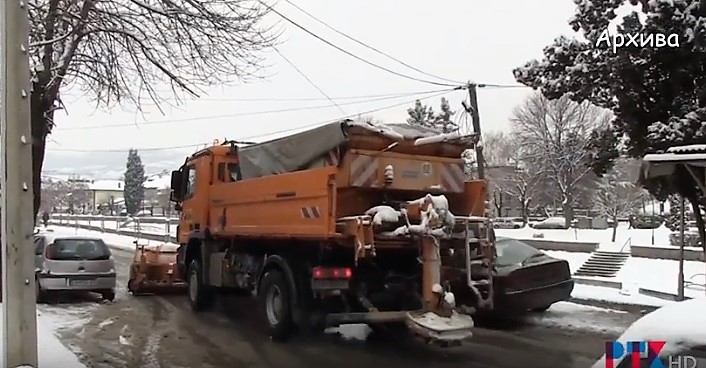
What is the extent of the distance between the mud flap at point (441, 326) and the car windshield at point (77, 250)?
833cm

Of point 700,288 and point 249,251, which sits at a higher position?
point 249,251

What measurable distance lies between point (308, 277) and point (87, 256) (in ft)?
22.3

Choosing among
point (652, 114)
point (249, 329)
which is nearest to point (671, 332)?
point (249, 329)

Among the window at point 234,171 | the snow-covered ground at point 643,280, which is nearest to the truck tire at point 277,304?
the window at point 234,171

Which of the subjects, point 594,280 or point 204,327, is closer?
point 204,327

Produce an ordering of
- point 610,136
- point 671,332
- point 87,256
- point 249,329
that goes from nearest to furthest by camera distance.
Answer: point 671,332 → point 249,329 → point 87,256 → point 610,136

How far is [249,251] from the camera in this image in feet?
38.4

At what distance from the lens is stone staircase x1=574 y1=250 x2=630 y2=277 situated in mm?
23344

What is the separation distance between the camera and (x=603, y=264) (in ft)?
80.0

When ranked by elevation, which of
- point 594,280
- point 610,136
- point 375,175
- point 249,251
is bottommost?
point 594,280

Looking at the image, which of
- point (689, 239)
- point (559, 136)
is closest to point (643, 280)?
point (689, 239)

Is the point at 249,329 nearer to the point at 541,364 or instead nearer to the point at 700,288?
the point at 541,364

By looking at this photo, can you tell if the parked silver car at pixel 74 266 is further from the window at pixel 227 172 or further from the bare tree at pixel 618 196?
the bare tree at pixel 618 196

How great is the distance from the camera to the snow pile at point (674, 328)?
3361 mm
